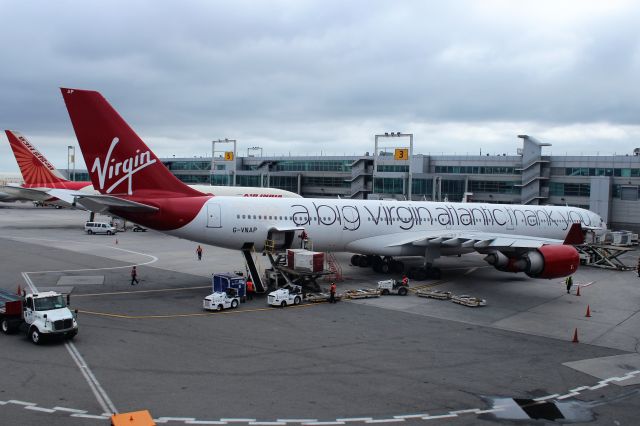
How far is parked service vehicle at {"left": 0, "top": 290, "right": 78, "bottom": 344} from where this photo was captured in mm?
18969

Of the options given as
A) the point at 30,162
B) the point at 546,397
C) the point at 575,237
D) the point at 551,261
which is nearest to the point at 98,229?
the point at 30,162

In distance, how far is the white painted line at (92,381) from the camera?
45.0 ft

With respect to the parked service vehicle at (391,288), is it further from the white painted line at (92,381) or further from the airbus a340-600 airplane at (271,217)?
the white painted line at (92,381)

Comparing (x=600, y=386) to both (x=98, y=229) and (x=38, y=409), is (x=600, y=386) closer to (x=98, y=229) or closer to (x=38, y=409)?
(x=38, y=409)

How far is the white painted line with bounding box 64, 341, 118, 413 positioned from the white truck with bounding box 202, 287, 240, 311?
6.70 metres

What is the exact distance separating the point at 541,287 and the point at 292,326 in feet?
61.8

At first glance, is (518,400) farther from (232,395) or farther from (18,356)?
(18,356)

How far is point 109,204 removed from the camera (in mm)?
25625

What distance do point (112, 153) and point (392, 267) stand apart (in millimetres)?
19531

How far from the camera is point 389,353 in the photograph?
19.0m

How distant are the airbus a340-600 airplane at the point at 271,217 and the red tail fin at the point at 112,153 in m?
0.05

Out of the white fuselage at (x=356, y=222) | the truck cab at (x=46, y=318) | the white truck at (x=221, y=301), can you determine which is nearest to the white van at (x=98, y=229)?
the white fuselage at (x=356, y=222)

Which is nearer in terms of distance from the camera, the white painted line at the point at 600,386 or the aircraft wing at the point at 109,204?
the white painted line at the point at 600,386

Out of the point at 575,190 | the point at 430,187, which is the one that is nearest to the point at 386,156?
the point at 430,187
